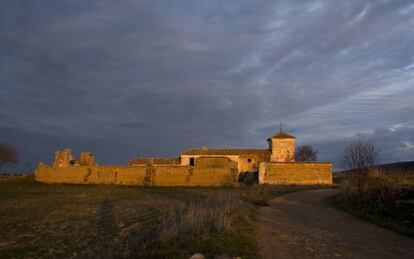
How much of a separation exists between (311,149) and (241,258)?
70628 millimetres

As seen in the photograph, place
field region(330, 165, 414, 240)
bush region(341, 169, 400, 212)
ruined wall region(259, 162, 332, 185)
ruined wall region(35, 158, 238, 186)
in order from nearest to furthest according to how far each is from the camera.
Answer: field region(330, 165, 414, 240)
bush region(341, 169, 400, 212)
ruined wall region(35, 158, 238, 186)
ruined wall region(259, 162, 332, 185)

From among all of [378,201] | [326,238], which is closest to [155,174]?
[378,201]

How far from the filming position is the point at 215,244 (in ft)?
27.7

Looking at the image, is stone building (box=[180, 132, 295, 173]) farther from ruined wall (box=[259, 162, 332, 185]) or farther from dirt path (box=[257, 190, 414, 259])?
dirt path (box=[257, 190, 414, 259])

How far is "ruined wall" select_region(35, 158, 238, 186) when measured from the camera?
39.5 metres

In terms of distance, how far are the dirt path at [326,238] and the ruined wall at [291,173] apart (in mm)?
25383

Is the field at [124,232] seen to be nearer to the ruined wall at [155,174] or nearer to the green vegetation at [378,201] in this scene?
the green vegetation at [378,201]

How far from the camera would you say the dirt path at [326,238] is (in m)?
8.52

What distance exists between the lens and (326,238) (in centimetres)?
1039

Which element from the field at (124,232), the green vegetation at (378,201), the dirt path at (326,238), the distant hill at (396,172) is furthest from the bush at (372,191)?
the field at (124,232)

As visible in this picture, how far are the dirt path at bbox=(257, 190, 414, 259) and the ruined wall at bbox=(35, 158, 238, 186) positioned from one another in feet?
79.0

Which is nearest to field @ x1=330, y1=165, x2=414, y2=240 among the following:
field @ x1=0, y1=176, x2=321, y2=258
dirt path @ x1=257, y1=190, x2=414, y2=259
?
dirt path @ x1=257, y1=190, x2=414, y2=259

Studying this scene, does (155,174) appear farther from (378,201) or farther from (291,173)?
(378,201)

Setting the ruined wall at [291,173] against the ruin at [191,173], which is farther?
the ruined wall at [291,173]
